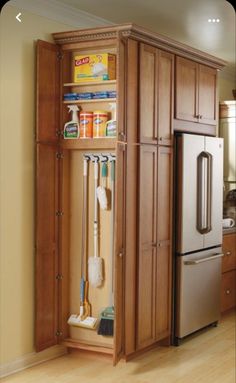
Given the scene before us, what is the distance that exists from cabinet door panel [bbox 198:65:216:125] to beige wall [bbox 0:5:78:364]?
1.45 m

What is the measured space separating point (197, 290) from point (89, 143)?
1596mm

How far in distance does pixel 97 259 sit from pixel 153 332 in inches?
29.3

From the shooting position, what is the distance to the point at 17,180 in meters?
3.41

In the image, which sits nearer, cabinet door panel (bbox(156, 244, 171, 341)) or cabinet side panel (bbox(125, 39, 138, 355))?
cabinet side panel (bbox(125, 39, 138, 355))

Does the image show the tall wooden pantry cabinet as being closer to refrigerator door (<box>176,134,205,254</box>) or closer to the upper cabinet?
the upper cabinet

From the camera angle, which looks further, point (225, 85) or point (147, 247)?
point (225, 85)

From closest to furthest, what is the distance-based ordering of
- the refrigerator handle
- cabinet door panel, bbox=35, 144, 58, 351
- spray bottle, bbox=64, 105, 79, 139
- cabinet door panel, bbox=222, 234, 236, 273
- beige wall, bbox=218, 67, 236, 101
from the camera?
cabinet door panel, bbox=35, 144, 58, 351 < spray bottle, bbox=64, 105, 79, 139 < the refrigerator handle < cabinet door panel, bbox=222, 234, 236, 273 < beige wall, bbox=218, 67, 236, 101

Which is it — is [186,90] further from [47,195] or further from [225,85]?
[225,85]

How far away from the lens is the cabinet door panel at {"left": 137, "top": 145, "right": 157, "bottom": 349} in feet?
12.2

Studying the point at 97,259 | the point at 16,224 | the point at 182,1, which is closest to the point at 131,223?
the point at 97,259

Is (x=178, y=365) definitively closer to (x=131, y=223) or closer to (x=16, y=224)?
(x=131, y=223)

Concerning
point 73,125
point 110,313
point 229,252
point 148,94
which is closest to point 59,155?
point 73,125

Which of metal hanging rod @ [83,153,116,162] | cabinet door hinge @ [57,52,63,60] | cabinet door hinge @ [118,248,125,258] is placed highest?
cabinet door hinge @ [57,52,63,60]

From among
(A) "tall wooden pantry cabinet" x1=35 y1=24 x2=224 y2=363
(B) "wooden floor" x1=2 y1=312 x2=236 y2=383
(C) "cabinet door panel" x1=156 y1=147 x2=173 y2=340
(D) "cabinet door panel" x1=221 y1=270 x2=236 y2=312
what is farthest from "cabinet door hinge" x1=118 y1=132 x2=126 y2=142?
(D) "cabinet door panel" x1=221 y1=270 x2=236 y2=312
